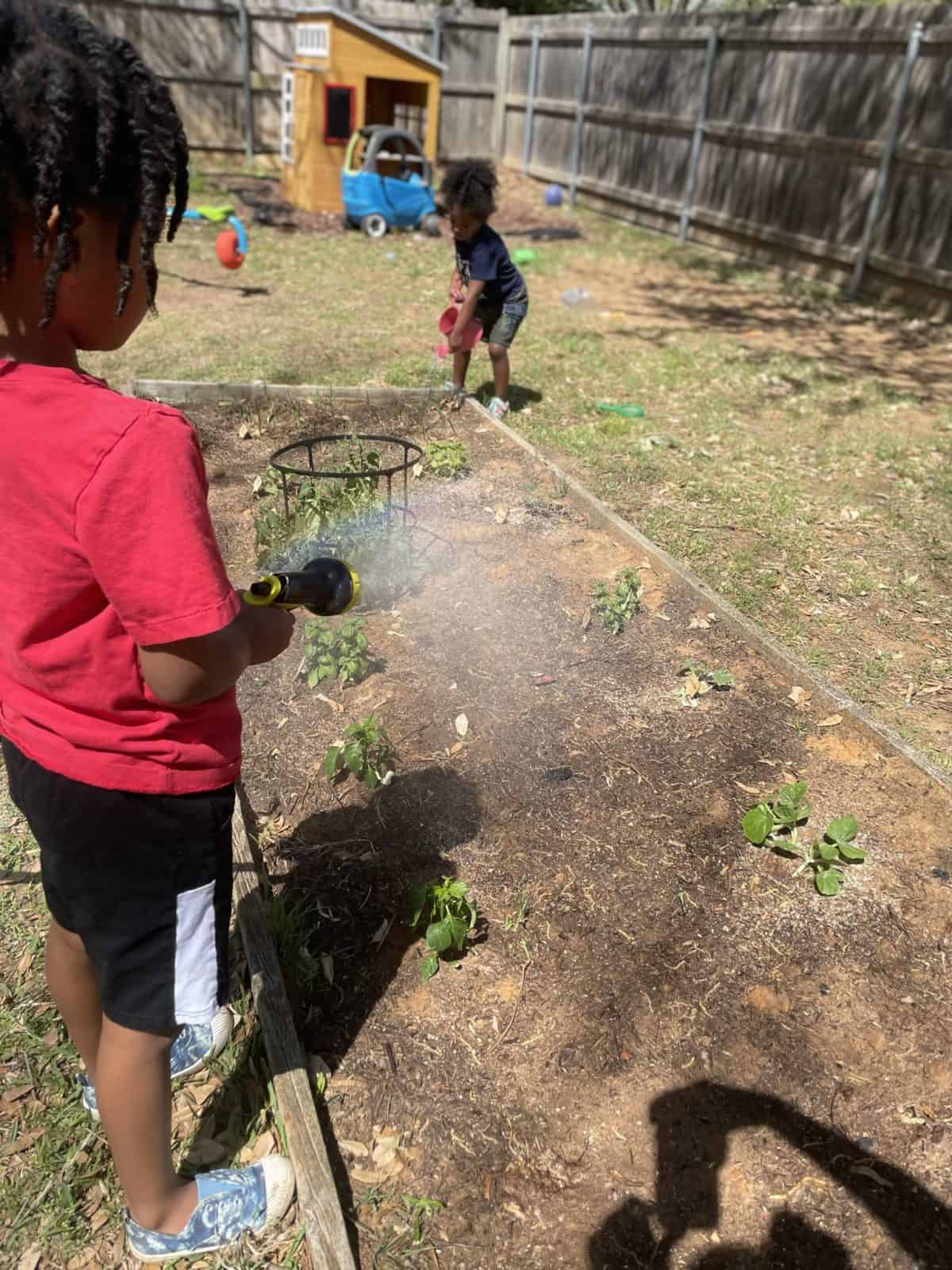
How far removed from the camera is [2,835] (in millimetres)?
2559

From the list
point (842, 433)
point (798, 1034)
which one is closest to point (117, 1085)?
point (798, 1034)

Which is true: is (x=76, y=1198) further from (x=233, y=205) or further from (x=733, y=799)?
(x=233, y=205)

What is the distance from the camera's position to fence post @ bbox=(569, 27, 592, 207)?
1348 cm

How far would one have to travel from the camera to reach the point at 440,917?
7.28ft

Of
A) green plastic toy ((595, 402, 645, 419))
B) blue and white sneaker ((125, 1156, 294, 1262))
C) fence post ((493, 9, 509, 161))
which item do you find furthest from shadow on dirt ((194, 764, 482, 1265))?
fence post ((493, 9, 509, 161))

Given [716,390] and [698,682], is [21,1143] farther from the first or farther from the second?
[716,390]

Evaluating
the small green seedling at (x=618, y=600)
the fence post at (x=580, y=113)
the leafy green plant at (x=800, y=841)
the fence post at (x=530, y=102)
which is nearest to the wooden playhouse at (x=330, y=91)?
the fence post at (x=580, y=113)

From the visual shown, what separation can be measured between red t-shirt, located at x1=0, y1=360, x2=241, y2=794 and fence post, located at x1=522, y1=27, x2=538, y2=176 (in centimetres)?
1622

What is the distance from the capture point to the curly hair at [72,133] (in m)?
1.03

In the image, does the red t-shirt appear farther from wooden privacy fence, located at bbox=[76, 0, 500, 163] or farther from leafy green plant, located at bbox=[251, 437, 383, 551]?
wooden privacy fence, located at bbox=[76, 0, 500, 163]

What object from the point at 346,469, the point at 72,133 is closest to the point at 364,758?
the point at 72,133

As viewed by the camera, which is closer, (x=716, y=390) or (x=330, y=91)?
(x=716, y=390)

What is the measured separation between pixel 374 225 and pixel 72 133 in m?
11.3

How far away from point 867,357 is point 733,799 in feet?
20.5
